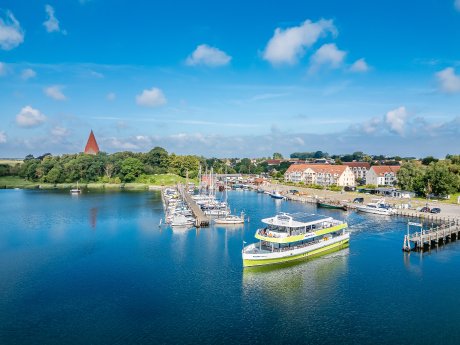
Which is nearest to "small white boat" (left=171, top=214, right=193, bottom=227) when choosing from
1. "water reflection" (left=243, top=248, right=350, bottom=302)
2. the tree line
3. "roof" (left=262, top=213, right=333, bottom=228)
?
"roof" (left=262, top=213, right=333, bottom=228)

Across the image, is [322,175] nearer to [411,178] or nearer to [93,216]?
[411,178]

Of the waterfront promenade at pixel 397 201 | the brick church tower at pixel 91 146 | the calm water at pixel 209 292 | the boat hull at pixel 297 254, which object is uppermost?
the brick church tower at pixel 91 146

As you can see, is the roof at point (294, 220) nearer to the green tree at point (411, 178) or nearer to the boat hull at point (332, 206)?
the boat hull at point (332, 206)

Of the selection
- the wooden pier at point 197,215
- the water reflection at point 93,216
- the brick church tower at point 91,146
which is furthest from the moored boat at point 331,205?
the brick church tower at point 91,146

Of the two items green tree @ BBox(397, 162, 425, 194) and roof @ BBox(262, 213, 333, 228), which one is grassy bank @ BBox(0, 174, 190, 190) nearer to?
green tree @ BBox(397, 162, 425, 194)

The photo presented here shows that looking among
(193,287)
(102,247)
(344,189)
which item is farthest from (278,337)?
(344,189)

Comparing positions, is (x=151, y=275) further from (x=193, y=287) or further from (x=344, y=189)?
(x=344, y=189)
